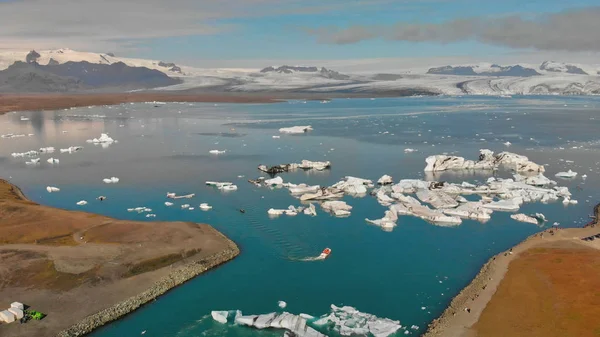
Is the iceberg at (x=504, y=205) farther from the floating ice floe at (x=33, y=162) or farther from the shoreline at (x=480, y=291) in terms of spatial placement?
the floating ice floe at (x=33, y=162)

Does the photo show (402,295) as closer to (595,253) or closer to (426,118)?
(595,253)

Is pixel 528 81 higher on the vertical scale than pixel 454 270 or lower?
higher

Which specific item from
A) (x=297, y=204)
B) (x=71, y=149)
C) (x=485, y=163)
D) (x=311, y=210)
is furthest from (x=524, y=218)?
(x=71, y=149)

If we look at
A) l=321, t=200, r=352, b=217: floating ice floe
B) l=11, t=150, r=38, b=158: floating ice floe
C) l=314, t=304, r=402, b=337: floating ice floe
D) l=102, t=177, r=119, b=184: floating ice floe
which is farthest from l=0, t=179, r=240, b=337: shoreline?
l=11, t=150, r=38, b=158: floating ice floe

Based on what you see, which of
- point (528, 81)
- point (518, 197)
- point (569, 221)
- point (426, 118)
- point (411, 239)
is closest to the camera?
point (411, 239)

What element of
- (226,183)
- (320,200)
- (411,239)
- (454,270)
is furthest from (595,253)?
(226,183)

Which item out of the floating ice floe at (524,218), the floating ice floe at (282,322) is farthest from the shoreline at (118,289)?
the floating ice floe at (524,218)
